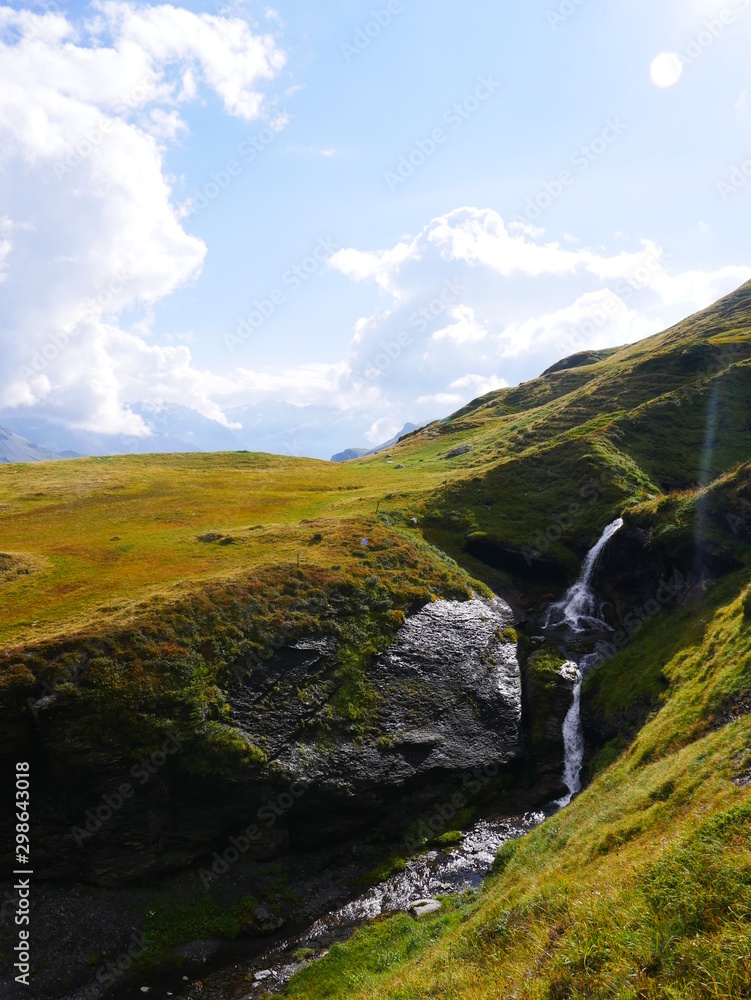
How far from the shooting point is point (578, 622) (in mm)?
52781

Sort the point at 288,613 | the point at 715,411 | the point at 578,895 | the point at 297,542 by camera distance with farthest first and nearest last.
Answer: the point at 715,411 → the point at 297,542 → the point at 288,613 → the point at 578,895

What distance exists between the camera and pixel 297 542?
184 ft

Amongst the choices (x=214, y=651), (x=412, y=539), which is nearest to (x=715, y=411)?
(x=412, y=539)

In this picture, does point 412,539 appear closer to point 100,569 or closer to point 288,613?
point 288,613

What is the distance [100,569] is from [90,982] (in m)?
30.2

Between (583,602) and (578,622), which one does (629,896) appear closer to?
(578,622)

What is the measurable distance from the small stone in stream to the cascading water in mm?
13922

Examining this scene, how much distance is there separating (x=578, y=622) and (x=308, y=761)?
103ft

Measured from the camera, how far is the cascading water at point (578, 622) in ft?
131

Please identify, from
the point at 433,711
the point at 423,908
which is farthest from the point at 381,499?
the point at 423,908

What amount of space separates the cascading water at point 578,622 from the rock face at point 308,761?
810 millimetres

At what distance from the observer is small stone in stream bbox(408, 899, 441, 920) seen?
2773 centimetres

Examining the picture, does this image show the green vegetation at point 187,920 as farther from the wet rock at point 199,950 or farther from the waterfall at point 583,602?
the waterfall at point 583,602

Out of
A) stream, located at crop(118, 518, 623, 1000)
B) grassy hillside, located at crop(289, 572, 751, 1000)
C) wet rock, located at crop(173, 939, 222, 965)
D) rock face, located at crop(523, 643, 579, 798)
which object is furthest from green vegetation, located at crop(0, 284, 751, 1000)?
stream, located at crop(118, 518, 623, 1000)
